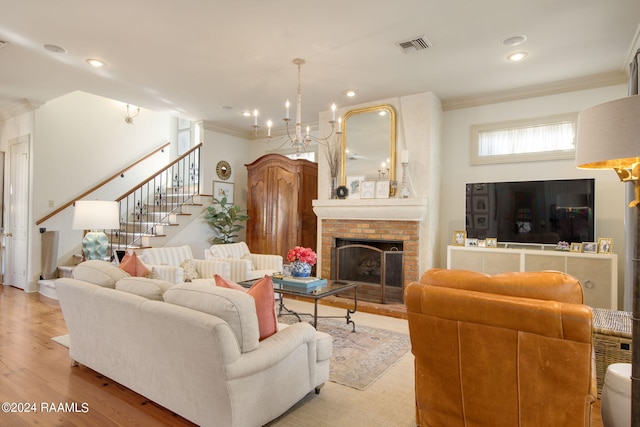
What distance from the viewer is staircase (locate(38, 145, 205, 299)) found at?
601 centimetres

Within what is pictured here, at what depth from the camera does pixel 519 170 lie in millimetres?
4742

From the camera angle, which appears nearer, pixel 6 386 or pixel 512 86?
pixel 6 386

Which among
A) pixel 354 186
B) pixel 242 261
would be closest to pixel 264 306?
pixel 242 261

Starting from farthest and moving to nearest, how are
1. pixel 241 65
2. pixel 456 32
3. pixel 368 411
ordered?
pixel 241 65, pixel 456 32, pixel 368 411

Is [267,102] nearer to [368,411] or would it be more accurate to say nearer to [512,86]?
[512,86]

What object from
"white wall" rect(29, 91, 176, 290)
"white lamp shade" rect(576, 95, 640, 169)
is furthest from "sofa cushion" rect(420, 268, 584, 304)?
"white wall" rect(29, 91, 176, 290)

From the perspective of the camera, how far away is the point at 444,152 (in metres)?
5.29

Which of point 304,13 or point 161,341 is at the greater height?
point 304,13

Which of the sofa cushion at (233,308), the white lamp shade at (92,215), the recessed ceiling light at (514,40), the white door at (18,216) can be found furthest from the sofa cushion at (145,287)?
the white door at (18,216)

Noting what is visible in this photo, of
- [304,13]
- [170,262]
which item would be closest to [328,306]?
[170,262]

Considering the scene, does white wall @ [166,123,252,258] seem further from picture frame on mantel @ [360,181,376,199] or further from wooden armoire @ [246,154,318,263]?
picture frame on mantel @ [360,181,376,199]

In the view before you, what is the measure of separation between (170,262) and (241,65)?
2.65m

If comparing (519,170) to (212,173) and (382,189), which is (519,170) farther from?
(212,173)

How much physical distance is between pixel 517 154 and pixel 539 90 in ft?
2.73
